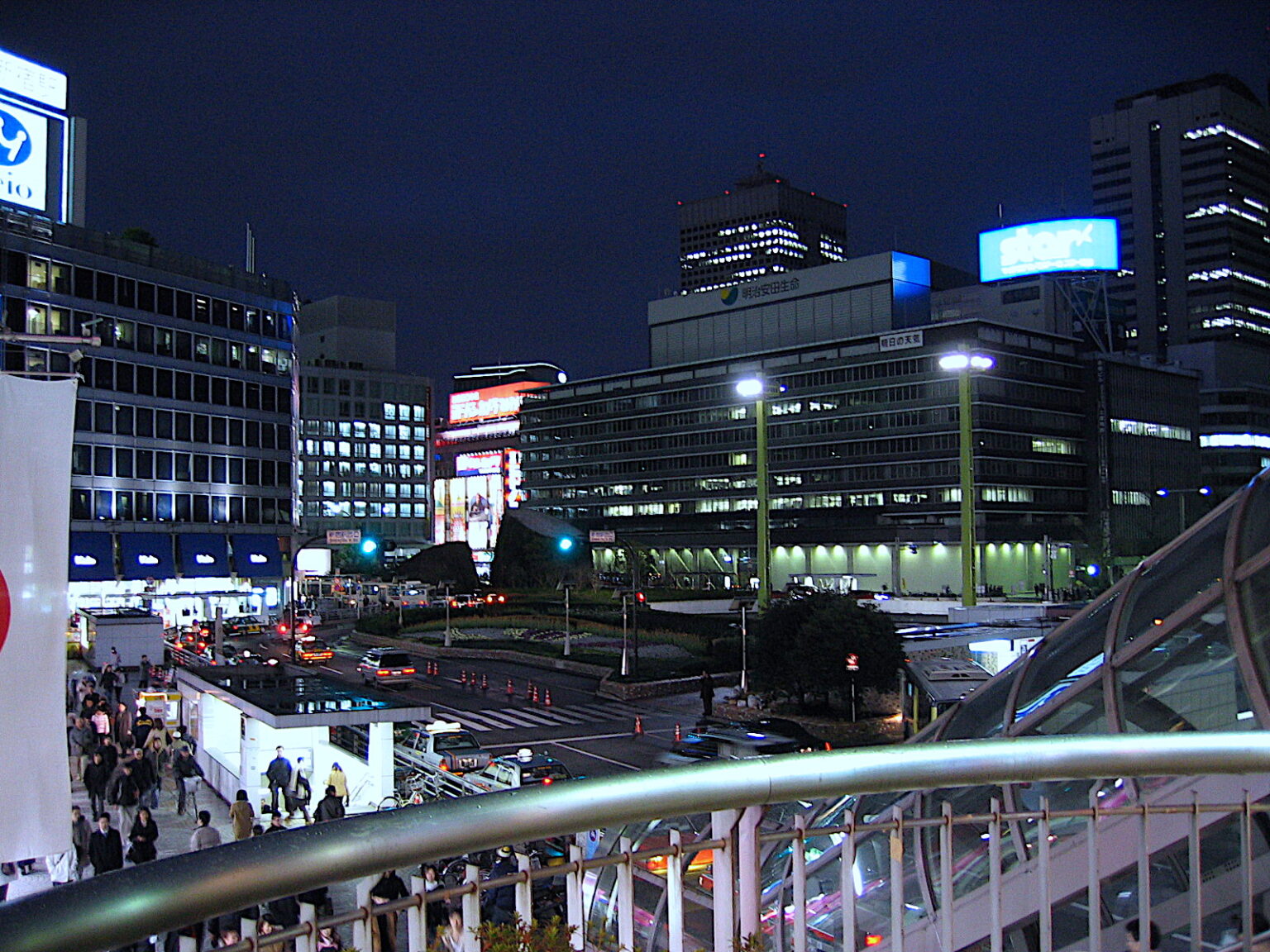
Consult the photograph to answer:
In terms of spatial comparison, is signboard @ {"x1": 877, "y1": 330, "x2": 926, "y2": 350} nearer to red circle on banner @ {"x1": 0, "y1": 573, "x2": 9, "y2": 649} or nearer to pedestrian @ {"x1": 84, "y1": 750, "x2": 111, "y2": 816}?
pedestrian @ {"x1": 84, "y1": 750, "x2": 111, "y2": 816}

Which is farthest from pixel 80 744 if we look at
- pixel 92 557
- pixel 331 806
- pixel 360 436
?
pixel 360 436

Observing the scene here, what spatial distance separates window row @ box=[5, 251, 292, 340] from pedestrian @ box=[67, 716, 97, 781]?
162 ft

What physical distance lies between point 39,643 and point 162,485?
7019cm

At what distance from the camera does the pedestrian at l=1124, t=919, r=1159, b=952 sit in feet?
14.8

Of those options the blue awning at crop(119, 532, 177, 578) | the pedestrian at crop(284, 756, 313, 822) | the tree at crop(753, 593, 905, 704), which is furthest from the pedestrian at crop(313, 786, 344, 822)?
the blue awning at crop(119, 532, 177, 578)

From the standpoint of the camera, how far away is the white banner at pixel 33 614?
8578mm

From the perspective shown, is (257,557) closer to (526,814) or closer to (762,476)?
(762,476)

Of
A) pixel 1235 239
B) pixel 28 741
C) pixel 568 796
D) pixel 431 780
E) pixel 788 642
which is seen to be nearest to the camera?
pixel 568 796

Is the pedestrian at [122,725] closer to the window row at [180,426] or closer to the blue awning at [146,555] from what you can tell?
the window row at [180,426]

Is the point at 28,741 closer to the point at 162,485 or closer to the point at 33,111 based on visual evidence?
the point at 33,111

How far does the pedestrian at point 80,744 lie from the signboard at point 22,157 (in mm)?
18973

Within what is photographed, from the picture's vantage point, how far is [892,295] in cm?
12788

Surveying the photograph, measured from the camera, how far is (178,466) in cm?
7531

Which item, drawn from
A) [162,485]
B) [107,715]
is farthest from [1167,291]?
[107,715]
